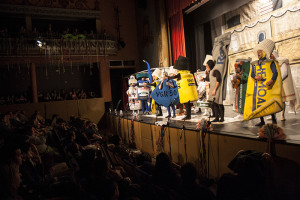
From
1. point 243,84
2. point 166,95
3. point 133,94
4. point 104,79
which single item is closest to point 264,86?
point 243,84

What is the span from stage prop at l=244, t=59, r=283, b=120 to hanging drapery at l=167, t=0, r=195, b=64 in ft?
21.4

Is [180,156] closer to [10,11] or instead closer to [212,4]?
[212,4]

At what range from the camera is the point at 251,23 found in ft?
23.8

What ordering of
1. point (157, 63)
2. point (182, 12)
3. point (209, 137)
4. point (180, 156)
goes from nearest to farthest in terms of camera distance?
point (209, 137) < point (180, 156) < point (182, 12) < point (157, 63)

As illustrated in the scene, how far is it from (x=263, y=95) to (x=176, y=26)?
7.37m

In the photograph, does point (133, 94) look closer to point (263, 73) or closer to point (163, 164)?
point (263, 73)

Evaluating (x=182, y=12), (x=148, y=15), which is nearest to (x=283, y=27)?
(x=182, y=12)

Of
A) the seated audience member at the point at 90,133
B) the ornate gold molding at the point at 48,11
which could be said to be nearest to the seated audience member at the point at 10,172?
the seated audience member at the point at 90,133

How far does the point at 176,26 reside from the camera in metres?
10.0

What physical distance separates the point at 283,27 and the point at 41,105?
10.1m

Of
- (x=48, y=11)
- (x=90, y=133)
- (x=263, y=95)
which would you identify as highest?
(x=48, y=11)

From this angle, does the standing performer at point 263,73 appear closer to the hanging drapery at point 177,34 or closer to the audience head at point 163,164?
the audience head at point 163,164

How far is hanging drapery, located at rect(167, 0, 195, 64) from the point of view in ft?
31.6

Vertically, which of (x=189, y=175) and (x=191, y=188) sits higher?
(x=189, y=175)
